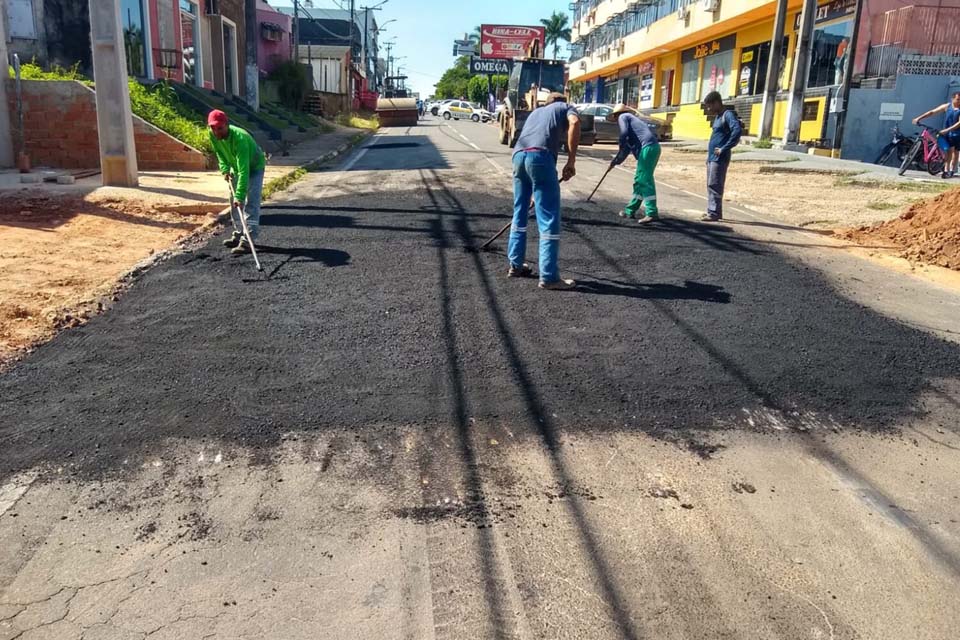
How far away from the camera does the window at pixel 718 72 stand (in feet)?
105

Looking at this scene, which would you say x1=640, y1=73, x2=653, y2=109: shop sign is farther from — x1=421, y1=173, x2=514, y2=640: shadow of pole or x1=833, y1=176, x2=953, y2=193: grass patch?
x1=421, y1=173, x2=514, y2=640: shadow of pole

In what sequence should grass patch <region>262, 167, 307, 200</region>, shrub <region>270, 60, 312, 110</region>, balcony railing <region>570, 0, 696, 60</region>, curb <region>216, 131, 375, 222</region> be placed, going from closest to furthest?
curb <region>216, 131, 375, 222</region> < grass patch <region>262, 167, 307, 200</region> < shrub <region>270, 60, 312, 110</region> < balcony railing <region>570, 0, 696, 60</region>

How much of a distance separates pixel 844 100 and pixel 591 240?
51.4 ft

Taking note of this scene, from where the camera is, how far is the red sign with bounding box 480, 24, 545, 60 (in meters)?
70.9

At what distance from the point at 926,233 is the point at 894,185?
631 cm

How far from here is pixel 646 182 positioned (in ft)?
32.8

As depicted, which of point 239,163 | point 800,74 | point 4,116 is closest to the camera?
point 239,163

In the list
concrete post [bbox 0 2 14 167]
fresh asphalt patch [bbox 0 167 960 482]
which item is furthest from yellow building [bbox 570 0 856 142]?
concrete post [bbox 0 2 14 167]

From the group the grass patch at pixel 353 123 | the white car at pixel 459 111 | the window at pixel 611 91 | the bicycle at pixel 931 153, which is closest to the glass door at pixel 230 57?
the grass patch at pixel 353 123

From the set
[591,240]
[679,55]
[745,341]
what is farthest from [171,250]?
[679,55]

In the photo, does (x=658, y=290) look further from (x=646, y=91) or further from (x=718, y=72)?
(x=646, y=91)

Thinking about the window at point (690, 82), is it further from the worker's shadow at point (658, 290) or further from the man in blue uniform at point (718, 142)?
the worker's shadow at point (658, 290)

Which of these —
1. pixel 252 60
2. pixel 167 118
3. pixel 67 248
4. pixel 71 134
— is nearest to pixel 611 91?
pixel 252 60

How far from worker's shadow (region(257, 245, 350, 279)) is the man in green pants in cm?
410
